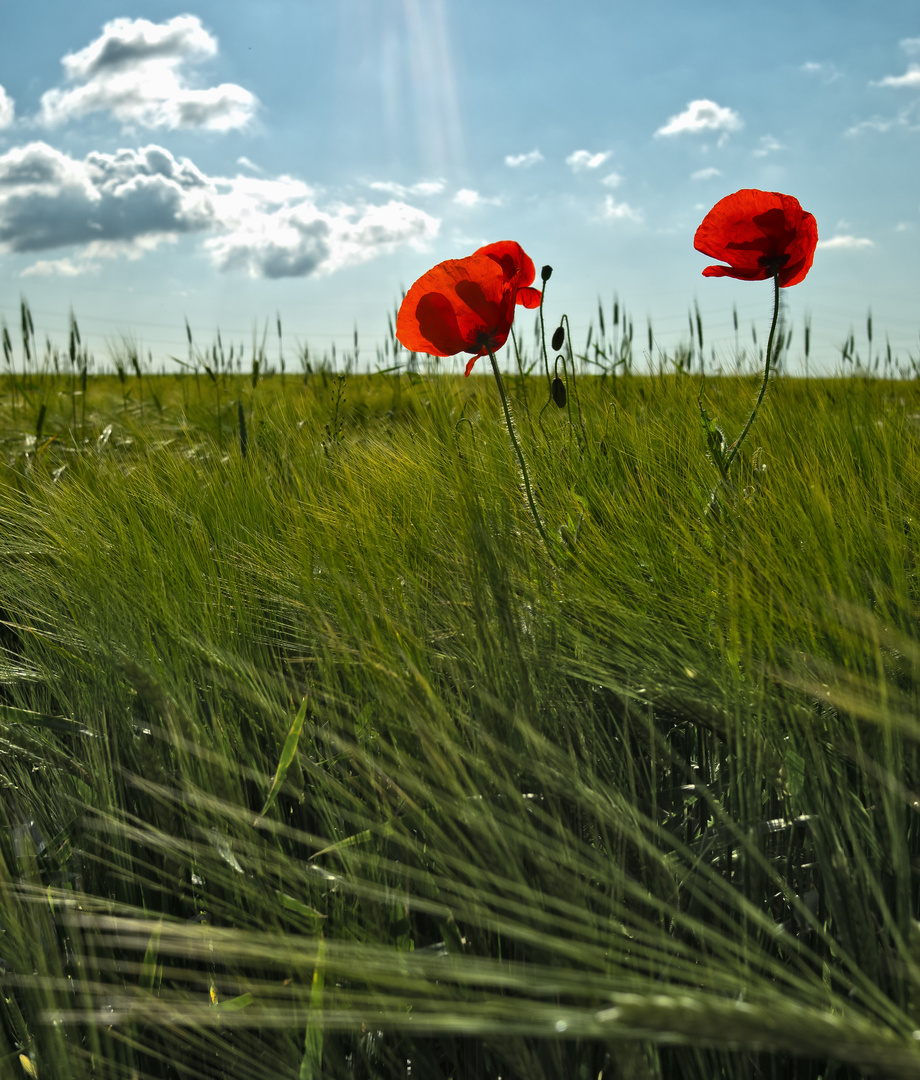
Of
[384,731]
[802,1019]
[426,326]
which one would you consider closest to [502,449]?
[426,326]

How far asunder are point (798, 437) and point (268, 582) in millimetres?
918

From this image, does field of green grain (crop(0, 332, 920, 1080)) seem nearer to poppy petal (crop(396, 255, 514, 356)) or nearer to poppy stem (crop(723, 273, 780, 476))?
poppy stem (crop(723, 273, 780, 476))

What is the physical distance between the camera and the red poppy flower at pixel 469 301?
874mm

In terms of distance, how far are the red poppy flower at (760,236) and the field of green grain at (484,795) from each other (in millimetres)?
300

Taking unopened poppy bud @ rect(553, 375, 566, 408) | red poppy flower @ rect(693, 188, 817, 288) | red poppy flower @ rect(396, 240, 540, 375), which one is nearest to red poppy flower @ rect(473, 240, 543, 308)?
red poppy flower @ rect(396, 240, 540, 375)

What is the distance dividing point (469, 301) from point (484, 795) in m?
0.61

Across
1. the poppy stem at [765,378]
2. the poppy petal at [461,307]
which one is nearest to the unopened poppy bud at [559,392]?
the poppy petal at [461,307]

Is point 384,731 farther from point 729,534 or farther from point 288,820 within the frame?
point 729,534

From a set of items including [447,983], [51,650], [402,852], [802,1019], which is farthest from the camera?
[51,650]

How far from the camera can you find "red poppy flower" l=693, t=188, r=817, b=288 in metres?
0.96

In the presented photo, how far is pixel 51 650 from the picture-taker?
3.05 ft

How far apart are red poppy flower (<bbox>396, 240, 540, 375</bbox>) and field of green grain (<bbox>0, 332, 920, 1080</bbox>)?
0.22 metres

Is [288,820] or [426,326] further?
[426,326]

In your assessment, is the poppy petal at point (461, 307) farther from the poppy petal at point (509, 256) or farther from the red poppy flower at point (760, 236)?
the red poppy flower at point (760, 236)
